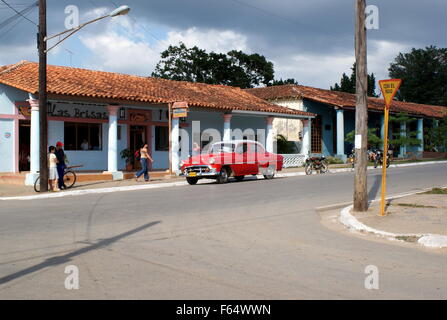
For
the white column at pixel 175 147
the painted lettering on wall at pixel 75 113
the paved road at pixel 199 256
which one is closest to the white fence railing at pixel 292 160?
the white column at pixel 175 147

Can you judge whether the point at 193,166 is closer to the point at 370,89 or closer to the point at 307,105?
the point at 307,105

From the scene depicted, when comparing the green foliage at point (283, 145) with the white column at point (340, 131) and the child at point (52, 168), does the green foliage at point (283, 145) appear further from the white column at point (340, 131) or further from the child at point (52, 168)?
the child at point (52, 168)

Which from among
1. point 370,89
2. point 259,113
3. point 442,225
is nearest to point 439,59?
point 370,89

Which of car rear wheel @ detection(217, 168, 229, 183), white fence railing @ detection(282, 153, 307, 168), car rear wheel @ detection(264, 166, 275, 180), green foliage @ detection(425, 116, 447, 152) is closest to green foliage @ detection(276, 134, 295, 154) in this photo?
white fence railing @ detection(282, 153, 307, 168)

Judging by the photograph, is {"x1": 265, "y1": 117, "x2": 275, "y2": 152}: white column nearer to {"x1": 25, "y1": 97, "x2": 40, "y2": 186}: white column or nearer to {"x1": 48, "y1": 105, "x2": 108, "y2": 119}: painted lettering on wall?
{"x1": 48, "y1": 105, "x2": 108, "y2": 119}: painted lettering on wall

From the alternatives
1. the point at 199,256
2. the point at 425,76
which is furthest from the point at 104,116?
the point at 425,76

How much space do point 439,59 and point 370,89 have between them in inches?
623

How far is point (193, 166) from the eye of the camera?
18.9 m

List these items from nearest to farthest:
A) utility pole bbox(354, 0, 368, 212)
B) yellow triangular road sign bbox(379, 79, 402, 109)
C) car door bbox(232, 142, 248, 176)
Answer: yellow triangular road sign bbox(379, 79, 402, 109), utility pole bbox(354, 0, 368, 212), car door bbox(232, 142, 248, 176)

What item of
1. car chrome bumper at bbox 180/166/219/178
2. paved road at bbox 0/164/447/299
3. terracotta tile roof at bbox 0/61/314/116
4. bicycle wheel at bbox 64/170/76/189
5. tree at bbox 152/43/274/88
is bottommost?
paved road at bbox 0/164/447/299

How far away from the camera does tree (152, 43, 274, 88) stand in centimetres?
5966

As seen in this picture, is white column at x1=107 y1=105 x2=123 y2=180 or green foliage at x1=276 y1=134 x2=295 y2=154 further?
green foliage at x1=276 y1=134 x2=295 y2=154

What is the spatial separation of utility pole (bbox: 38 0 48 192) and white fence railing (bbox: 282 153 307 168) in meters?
17.4

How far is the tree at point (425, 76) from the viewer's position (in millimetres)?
72938
